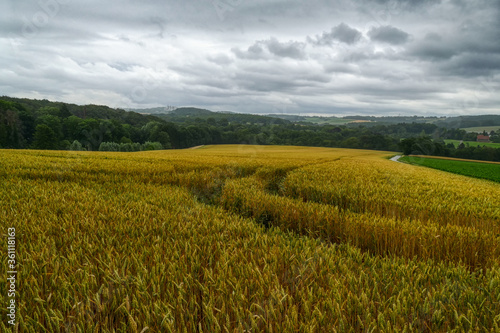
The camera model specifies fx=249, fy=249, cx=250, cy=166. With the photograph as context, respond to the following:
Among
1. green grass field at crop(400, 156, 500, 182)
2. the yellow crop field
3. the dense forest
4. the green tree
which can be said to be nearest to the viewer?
the yellow crop field

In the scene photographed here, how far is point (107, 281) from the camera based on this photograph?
86.3 inches

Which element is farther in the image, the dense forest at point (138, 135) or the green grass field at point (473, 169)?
the dense forest at point (138, 135)

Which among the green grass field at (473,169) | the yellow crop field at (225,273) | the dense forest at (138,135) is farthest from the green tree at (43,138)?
the green grass field at (473,169)

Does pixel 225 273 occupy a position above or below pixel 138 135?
below

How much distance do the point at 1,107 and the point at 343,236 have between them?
106 meters

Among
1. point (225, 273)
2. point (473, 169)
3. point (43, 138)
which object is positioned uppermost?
point (43, 138)

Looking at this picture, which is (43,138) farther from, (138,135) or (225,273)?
(225,273)

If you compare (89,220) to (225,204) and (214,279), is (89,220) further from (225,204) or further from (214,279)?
(225,204)

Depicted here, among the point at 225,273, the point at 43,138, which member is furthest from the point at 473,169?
the point at 43,138

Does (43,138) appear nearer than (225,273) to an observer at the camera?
No

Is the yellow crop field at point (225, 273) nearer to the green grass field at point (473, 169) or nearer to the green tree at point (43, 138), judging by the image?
the green grass field at point (473, 169)

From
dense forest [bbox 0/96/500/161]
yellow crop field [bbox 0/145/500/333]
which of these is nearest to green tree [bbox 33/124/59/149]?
dense forest [bbox 0/96/500/161]

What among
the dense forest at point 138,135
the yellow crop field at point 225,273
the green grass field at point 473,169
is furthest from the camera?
the dense forest at point 138,135

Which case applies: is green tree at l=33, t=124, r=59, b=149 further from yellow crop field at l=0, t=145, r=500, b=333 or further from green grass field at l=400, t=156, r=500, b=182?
green grass field at l=400, t=156, r=500, b=182
